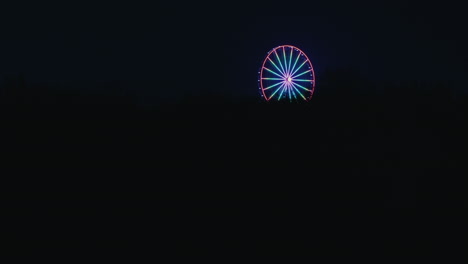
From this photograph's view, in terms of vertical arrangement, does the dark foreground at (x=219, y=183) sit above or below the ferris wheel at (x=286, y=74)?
below

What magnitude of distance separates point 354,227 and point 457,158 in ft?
7.63

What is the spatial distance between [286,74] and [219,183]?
29.6 feet

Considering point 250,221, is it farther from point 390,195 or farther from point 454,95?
point 454,95

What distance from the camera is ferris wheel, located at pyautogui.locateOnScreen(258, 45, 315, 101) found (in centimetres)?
1513

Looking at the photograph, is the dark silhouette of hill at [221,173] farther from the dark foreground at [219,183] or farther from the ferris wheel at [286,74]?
the ferris wheel at [286,74]

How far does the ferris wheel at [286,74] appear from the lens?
49.6 feet

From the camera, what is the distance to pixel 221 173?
291 inches

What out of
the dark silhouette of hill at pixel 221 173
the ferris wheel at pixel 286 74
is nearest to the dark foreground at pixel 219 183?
the dark silhouette of hill at pixel 221 173

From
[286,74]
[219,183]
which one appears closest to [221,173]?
[219,183]

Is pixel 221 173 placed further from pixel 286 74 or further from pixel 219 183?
pixel 286 74

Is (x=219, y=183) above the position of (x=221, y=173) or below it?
below

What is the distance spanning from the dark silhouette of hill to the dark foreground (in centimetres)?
1

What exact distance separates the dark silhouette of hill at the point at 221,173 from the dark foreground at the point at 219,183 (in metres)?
0.01

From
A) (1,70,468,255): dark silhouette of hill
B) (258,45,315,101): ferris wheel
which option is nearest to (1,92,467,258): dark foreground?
(1,70,468,255): dark silhouette of hill
